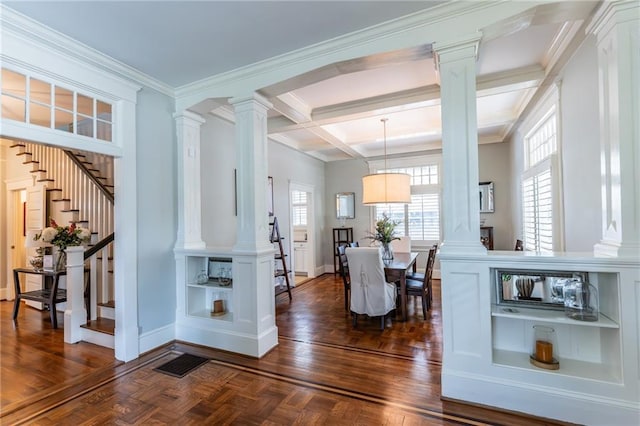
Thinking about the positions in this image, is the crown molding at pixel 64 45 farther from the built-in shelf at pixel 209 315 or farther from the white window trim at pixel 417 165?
the white window trim at pixel 417 165

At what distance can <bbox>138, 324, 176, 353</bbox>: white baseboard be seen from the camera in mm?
2963

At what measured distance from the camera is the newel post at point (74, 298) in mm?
3285

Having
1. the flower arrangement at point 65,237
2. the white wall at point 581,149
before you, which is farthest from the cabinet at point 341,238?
the flower arrangement at point 65,237

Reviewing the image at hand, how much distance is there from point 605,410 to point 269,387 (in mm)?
2201

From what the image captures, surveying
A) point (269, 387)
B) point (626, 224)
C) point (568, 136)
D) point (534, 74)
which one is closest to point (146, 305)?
point (269, 387)

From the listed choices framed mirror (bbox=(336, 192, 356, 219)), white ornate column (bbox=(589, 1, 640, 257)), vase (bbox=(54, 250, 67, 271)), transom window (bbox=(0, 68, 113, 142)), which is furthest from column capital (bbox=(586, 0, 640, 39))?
vase (bbox=(54, 250, 67, 271))

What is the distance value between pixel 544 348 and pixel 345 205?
5465mm

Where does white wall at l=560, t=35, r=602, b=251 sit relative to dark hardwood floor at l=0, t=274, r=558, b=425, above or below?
above

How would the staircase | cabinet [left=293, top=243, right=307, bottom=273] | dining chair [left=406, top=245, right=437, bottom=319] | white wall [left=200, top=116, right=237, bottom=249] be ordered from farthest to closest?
cabinet [left=293, top=243, right=307, bottom=273]
white wall [left=200, top=116, right=237, bottom=249]
dining chair [left=406, top=245, right=437, bottom=319]
the staircase

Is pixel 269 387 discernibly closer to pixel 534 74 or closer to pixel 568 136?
pixel 568 136

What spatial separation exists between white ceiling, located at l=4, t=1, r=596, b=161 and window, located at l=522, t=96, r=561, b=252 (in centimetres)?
46

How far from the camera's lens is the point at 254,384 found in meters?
2.37

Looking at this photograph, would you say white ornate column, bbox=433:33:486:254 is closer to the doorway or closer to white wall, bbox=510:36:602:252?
white wall, bbox=510:36:602:252

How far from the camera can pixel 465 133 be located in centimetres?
214
